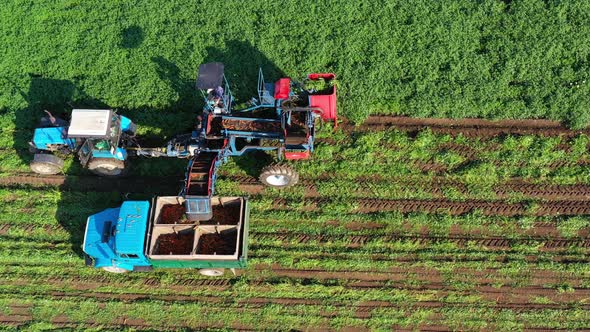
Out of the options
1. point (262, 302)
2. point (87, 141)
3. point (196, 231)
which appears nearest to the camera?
point (196, 231)

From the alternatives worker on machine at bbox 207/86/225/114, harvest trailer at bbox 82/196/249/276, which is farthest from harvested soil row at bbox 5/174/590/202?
worker on machine at bbox 207/86/225/114

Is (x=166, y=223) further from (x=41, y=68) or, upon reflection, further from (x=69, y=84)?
(x=41, y=68)

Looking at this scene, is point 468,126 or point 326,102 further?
point 468,126

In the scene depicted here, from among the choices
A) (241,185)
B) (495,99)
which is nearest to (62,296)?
(241,185)

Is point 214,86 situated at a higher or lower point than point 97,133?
higher

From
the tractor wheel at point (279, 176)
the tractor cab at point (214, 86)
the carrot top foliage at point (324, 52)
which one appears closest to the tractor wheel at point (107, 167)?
the carrot top foliage at point (324, 52)

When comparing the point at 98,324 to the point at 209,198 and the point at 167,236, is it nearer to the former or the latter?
the point at 167,236

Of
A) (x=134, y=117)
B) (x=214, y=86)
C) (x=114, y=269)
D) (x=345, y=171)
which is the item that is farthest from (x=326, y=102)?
(x=114, y=269)
